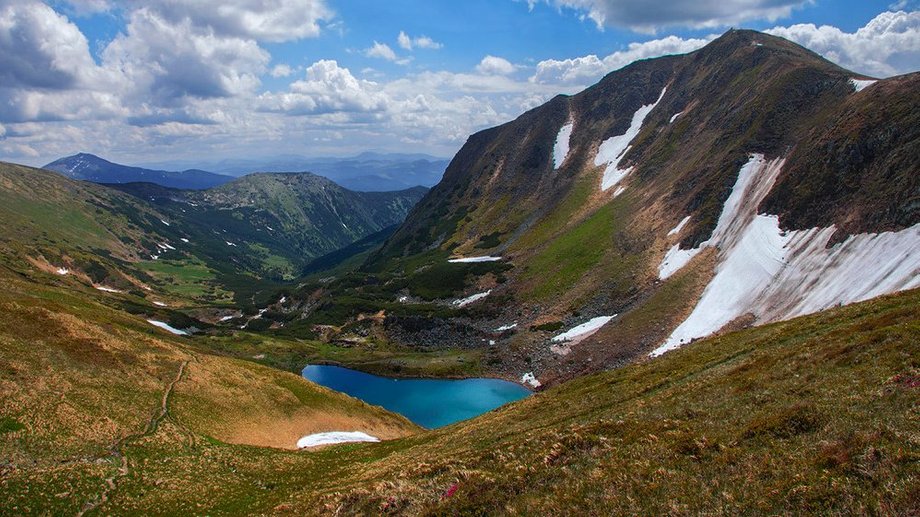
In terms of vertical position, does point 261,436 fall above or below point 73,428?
below

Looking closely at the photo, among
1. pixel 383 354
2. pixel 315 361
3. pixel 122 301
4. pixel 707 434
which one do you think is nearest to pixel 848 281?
pixel 707 434

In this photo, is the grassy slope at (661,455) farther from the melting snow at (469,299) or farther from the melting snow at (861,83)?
the melting snow at (469,299)

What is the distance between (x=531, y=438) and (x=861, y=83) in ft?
449

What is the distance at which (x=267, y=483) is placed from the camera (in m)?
37.2

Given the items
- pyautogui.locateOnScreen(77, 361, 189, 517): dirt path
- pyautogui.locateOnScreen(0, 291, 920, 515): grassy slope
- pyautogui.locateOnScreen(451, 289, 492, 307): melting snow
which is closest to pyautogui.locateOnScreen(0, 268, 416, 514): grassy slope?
pyautogui.locateOnScreen(77, 361, 189, 517): dirt path

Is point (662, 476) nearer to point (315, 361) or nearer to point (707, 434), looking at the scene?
point (707, 434)

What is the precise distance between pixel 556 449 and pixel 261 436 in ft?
124

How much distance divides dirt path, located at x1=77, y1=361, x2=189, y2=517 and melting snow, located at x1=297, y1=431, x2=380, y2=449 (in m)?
13.9

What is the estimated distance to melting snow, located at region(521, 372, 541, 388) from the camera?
10539 cm

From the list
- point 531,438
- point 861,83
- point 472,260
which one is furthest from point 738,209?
point 531,438

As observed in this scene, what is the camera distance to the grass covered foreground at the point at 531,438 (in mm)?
17891

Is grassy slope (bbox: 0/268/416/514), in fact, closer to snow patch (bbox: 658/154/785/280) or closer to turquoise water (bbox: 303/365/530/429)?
turquoise water (bbox: 303/365/530/429)

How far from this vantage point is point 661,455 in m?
21.9

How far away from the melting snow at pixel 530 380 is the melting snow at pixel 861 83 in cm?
9924
